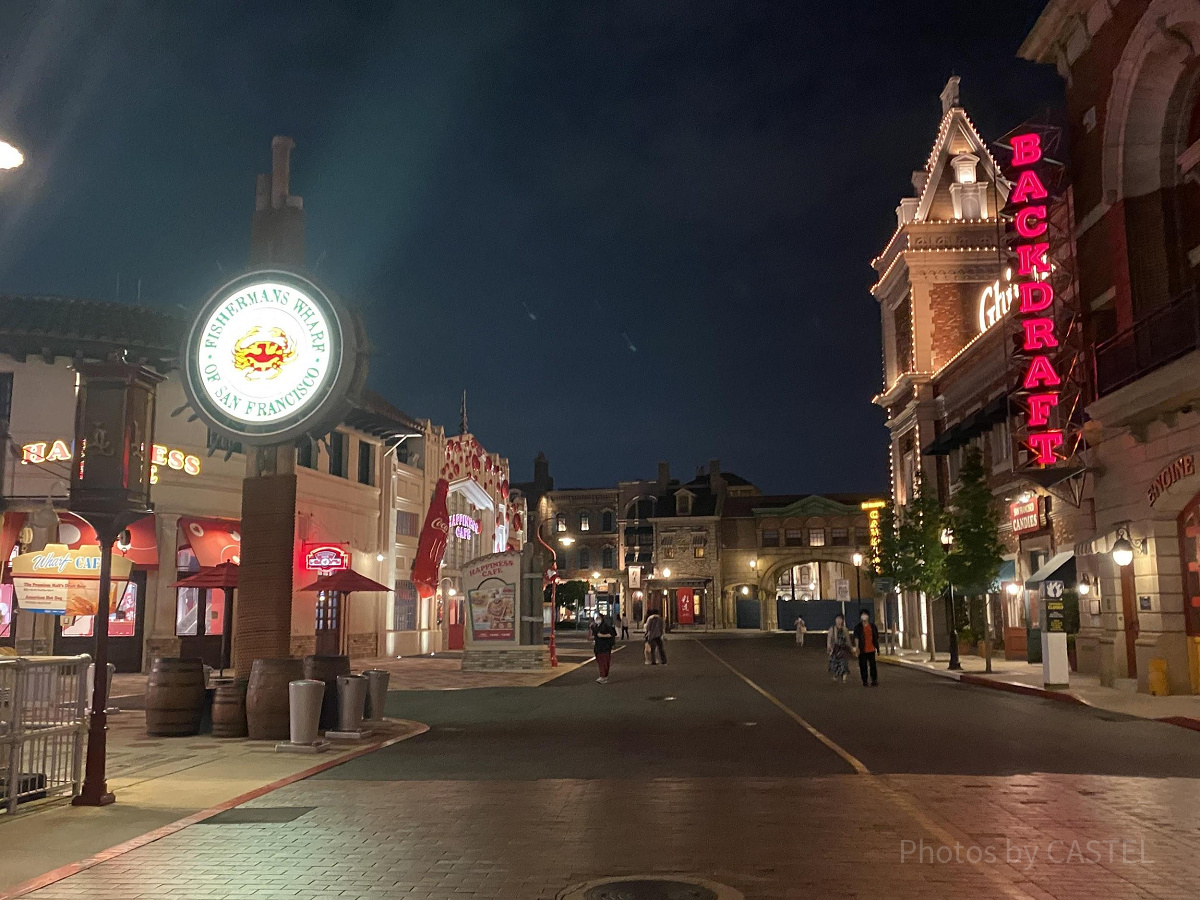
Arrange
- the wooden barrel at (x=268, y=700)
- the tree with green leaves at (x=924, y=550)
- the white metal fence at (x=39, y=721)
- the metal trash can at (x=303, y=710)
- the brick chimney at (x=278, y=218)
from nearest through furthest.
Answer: the white metal fence at (x=39, y=721), the metal trash can at (x=303, y=710), the wooden barrel at (x=268, y=700), the brick chimney at (x=278, y=218), the tree with green leaves at (x=924, y=550)

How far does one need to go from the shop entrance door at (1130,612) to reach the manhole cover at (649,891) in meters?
18.6

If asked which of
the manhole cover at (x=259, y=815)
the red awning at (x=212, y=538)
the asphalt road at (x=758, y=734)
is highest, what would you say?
Answer: the red awning at (x=212, y=538)

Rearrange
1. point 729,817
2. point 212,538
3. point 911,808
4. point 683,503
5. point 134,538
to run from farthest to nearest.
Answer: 1. point 683,503
2. point 212,538
3. point 134,538
4. point 911,808
5. point 729,817

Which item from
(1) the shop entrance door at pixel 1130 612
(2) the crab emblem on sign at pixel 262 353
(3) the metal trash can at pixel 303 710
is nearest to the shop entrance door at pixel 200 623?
(2) the crab emblem on sign at pixel 262 353

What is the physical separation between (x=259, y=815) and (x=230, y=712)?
5.84 meters

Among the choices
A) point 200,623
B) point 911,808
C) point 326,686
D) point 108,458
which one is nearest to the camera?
point 911,808

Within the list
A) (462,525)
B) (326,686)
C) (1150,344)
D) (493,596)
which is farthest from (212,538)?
(1150,344)

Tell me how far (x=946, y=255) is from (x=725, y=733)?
3444 cm

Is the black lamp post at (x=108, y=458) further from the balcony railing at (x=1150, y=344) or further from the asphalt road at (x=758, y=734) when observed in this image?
the balcony railing at (x=1150, y=344)

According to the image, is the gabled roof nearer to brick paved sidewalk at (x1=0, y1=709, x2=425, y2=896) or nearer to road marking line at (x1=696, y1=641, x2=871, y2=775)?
road marking line at (x1=696, y1=641, x2=871, y2=775)

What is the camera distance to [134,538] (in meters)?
27.6

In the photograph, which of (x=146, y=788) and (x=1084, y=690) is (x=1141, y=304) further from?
(x=146, y=788)

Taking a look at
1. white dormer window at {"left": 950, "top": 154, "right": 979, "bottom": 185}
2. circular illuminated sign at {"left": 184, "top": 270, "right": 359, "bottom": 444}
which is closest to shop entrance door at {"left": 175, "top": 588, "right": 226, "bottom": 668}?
circular illuminated sign at {"left": 184, "top": 270, "right": 359, "bottom": 444}

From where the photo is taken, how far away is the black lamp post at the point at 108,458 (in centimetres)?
1039
